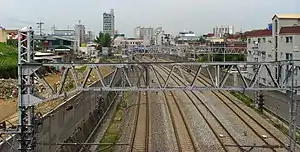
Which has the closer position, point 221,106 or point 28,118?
point 28,118

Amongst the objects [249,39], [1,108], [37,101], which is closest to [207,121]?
[1,108]

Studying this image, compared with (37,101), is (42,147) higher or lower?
lower

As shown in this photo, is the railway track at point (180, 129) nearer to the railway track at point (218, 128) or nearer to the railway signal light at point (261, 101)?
the railway track at point (218, 128)

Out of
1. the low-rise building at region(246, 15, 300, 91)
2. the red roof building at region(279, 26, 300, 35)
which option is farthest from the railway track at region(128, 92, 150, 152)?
the red roof building at region(279, 26, 300, 35)

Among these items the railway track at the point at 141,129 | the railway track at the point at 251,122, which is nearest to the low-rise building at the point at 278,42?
the railway track at the point at 251,122

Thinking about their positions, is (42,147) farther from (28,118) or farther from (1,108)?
(1,108)

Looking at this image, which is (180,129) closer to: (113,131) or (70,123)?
(113,131)
